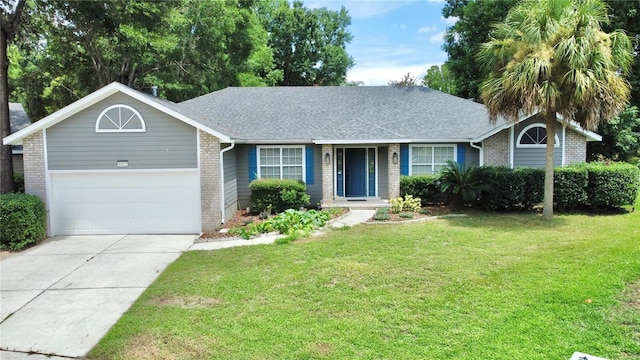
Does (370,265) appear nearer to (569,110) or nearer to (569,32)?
(569,110)

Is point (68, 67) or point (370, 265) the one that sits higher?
point (68, 67)

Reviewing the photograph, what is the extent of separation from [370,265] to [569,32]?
8013mm

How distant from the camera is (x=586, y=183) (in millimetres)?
11688

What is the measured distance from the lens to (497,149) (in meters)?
14.1

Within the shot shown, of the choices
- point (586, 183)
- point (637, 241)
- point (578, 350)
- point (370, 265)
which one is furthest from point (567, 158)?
point (578, 350)

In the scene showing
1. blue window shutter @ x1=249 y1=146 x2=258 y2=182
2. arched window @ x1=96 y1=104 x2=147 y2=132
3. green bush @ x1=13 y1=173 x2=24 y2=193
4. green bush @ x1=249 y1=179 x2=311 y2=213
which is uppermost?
arched window @ x1=96 y1=104 x2=147 y2=132

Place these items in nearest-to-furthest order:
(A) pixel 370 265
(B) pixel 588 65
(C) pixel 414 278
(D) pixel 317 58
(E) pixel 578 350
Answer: (E) pixel 578 350
(C) pixel 414 278
(A) pixel 370 265
(B) pixel 588 65
(D) pixel 317 58

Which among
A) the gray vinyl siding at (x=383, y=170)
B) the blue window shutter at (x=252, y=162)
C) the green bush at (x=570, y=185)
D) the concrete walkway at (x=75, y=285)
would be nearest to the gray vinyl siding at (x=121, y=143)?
the concrete walkway at (x=75, y=285)

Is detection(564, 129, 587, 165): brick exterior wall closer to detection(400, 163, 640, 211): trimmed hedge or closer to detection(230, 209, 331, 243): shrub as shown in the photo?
detection(400, 163, 640, 211): trimmed hedge

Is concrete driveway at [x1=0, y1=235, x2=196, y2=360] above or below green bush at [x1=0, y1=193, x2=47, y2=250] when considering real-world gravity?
below

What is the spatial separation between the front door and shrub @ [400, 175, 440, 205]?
1773 mm

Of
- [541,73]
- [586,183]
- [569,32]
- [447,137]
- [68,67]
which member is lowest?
[586,183]

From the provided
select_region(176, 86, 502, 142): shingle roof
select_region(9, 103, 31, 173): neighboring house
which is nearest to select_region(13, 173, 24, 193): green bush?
select_region(9, 103, 31, 173): neighboring house

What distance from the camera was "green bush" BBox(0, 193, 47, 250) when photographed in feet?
31.7
